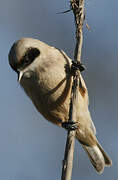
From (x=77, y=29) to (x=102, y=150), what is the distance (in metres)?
1.96

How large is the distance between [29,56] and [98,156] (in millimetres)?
1484

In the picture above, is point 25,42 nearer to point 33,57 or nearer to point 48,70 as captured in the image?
point 33,57

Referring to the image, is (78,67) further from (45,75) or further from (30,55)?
(30,55)

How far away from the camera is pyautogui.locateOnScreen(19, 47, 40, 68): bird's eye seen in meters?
3.08

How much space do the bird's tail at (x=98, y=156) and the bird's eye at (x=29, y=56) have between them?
53.6 inches

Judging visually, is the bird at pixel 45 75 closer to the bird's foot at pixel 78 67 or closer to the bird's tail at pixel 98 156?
the bird's foot at pixel 78 67

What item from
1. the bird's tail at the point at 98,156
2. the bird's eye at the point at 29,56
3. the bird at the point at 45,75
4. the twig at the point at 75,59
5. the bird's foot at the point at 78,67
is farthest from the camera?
the bird's tail at the point at 98,156

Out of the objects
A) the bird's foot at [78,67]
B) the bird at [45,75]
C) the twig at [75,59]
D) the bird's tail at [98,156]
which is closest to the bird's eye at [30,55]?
the bird at [45,75]

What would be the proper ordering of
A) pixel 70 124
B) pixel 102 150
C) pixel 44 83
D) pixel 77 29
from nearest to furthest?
1. pixel 70 124
2. pixel 77 29
3. pixel 44 83
4. pixel 102 150

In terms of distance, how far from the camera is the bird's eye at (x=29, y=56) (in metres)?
3.08

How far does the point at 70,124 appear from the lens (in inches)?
87.1

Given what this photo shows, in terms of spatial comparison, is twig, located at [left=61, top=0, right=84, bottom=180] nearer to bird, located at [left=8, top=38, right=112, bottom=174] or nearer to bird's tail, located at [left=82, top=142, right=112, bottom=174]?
bird, located at [left=8, top=38, right=112, bottom=174]

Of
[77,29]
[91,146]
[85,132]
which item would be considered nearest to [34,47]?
[77,29]

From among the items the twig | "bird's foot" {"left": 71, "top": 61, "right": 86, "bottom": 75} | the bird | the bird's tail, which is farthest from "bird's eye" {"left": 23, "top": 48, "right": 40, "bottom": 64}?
the bird's tail
